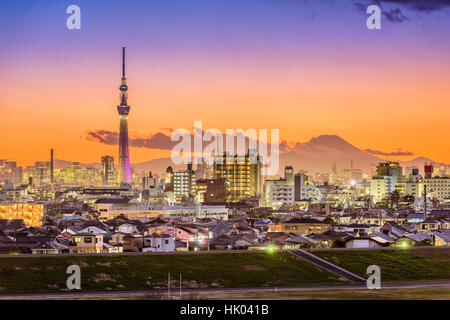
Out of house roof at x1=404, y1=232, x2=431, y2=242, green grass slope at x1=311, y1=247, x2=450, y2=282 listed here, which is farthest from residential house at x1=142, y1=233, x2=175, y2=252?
house roof at x1=404, y1=232, x2=431, y2=242

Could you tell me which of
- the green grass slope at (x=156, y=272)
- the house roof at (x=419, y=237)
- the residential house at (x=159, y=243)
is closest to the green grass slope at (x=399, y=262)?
the green grass slope at (x=156, y=272)

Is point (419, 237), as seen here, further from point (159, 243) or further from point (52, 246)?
point (52, 246)

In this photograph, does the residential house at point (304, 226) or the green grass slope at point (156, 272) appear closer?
the green grass slope at point (156, 272)

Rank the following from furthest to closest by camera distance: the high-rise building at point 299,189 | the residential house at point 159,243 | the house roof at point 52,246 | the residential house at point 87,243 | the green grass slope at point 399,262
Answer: the high-rise building at point 299,189 → the residential house at point 159,243 → the residential house at point 87,243 → the house roof at point 52,246 → the green grass slope at point 399,262

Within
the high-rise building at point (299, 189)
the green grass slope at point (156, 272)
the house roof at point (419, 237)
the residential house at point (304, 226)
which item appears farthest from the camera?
the high-rise building at point (299, 189)

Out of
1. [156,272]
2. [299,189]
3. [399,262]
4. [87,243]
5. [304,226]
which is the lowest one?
[399,262]

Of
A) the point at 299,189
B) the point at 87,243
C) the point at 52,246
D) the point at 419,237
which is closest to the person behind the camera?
the point at 52,246

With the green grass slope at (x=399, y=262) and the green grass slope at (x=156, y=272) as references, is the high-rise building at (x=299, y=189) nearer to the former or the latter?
the green grass slope at (x=399, y=262)

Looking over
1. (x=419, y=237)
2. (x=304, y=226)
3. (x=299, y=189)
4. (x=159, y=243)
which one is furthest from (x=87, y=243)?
(x=299, y=189)
